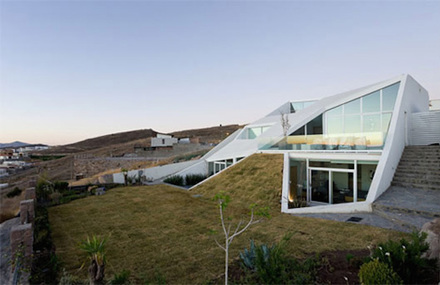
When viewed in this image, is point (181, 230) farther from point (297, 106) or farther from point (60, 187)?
point (297, 106)

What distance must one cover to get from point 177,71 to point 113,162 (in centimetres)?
1821

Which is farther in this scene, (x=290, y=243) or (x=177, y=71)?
(x=177, y=71)

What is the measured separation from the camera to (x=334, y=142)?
10.8m

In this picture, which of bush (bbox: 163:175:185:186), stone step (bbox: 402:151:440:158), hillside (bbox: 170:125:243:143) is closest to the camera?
stone step (bbox: 402:151:440:158)

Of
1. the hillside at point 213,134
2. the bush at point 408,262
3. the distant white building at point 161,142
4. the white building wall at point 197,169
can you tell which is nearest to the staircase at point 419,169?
the bush at point 408,262

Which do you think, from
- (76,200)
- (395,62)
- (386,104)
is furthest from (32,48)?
(395,62)

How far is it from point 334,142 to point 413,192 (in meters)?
3.56

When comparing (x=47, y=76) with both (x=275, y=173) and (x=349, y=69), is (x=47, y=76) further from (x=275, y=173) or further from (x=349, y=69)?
(x=349, y=69)

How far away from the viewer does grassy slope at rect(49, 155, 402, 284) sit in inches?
195

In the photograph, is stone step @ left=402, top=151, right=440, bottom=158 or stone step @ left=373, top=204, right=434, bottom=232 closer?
stone step @ left=373, top=204, right=434, bottom=232

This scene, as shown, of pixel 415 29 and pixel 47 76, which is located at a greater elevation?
pixel 415 29

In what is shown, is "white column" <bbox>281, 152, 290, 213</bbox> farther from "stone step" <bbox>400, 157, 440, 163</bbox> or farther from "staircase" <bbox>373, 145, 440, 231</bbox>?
"stone step" <bbox>400, 157, 440, 163</bbox>

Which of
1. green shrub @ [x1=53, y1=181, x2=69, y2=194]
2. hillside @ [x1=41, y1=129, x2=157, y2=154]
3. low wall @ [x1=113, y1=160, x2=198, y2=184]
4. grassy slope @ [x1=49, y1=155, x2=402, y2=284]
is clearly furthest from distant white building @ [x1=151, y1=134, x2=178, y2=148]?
hillside @ [x1=41, y1=129, x2=157, y2=154]

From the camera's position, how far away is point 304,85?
23.8 meters
